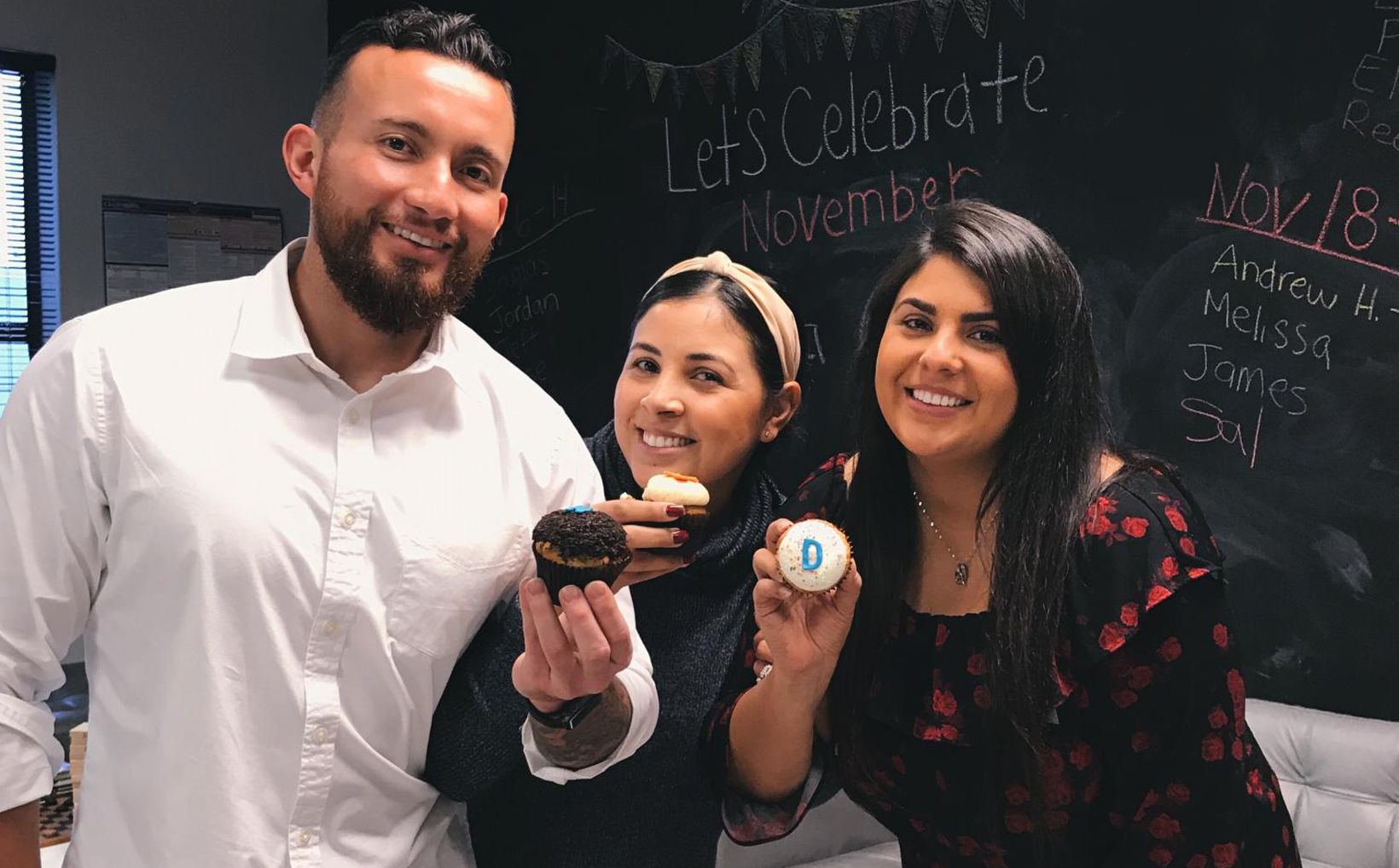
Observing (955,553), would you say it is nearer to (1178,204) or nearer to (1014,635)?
(1014,635)

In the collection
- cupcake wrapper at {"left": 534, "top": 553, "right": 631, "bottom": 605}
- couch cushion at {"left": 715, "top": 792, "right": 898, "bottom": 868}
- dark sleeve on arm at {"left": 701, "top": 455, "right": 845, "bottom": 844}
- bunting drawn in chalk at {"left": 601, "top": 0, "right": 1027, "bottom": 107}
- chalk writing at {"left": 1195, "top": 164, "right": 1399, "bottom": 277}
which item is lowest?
couch cushion at {"left": 715, "top": 792, "right": 898, "bottom": 868}

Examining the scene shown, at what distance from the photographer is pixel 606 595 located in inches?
56.9

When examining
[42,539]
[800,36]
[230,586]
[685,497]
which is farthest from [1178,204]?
[42,539]

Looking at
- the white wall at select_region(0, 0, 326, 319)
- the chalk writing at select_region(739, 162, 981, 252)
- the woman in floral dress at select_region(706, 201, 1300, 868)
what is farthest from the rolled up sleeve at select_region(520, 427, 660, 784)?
the white wall at select_region(0, 0, 326, 319)

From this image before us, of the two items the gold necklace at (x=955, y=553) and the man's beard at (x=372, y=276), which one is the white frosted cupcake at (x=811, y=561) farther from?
the man's beard at (x=372, y=276)

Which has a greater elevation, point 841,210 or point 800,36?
point 800,36

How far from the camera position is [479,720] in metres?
1.63

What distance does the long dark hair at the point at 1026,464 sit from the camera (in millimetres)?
1541

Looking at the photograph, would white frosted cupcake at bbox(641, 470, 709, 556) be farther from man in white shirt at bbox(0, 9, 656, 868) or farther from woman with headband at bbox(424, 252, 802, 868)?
man in white shirt at bbox(0, 9, 656, 868)

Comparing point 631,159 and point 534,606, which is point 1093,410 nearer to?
point 534,606

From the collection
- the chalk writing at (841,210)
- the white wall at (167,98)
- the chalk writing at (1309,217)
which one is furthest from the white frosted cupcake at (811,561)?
the white wall at (167,98)

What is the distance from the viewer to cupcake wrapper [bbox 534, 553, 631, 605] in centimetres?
151

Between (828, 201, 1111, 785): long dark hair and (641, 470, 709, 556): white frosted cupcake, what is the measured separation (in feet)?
0.95

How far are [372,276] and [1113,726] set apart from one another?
115 centimetres
